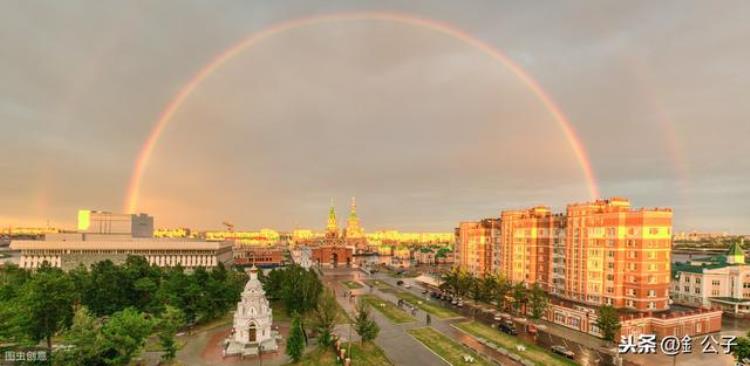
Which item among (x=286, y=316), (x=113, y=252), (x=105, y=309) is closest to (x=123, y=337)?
(x=105, y=309)

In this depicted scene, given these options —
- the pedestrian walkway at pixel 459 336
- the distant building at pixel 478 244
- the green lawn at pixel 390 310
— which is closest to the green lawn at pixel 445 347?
the pedestrian walkway at pixel 459 336

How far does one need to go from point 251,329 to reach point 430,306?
4156cm

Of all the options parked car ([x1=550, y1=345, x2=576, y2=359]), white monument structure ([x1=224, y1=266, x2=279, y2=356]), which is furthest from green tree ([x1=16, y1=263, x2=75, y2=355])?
parked car ([x1=550, y1=345, x2=576, y2=359])

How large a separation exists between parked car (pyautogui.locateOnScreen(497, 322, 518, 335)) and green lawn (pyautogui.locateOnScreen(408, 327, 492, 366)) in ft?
32.8

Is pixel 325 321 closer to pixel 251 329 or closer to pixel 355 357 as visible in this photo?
pixel 355 357

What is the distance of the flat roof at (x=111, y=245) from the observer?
11719 centimetres

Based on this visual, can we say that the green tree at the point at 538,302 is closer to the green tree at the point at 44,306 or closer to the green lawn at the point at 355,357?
the green lawn at the point at 355,357

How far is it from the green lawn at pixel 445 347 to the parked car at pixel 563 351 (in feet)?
33.7

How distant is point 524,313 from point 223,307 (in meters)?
51.9

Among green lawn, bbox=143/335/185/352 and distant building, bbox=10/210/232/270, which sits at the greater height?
distant building, bbox=10/210/232/270

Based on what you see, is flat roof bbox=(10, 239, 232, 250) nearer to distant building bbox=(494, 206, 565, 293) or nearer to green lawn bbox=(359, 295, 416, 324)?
green lawn bbox=(359, 295, 416, 324)

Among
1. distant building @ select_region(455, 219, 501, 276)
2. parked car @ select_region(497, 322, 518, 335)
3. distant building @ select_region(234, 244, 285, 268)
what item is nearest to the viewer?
parked car @ select_region(497, 322, 518, 335)

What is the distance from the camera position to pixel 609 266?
64812mm

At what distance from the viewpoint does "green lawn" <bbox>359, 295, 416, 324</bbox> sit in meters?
71.8
